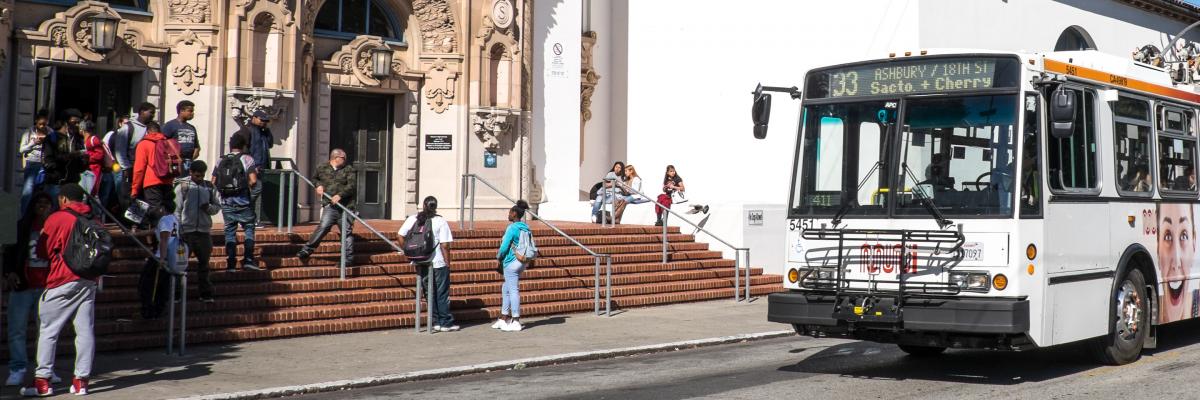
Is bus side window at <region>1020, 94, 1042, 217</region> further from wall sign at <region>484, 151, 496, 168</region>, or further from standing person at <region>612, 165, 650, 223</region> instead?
wall sign at <region>484, 151, 496, 168</region>

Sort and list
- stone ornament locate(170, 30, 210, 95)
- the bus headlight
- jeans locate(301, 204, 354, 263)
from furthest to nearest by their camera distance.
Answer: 1. stone ornament locate(170, 30, 210, 95)
2. jeans locate(301, 204, 354, 263)
3. the bus headlight

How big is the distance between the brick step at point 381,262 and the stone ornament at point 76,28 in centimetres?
517

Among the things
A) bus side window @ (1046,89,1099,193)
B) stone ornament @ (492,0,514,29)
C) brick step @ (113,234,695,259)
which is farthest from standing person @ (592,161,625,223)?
bus side window @ (1046,89,1099,193)

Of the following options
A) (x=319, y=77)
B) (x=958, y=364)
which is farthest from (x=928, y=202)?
(x=319, y=77)

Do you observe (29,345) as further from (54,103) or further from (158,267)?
(54,103)

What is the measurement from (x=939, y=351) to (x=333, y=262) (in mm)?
7804

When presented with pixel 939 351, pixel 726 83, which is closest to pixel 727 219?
pixel 726 83

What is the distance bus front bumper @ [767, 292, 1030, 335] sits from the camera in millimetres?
10008

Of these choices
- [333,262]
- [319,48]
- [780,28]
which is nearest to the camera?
[333,262]

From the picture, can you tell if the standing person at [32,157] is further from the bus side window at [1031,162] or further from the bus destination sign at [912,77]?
the bus side window at [1031,162]

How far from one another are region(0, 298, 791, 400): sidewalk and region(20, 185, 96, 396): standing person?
35 centimetres

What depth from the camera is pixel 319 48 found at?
21719 mm

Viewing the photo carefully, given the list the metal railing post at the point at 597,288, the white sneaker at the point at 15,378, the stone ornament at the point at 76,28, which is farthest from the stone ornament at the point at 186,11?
the white sneaker at the point at 15,378

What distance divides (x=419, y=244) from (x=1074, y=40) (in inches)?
1006
